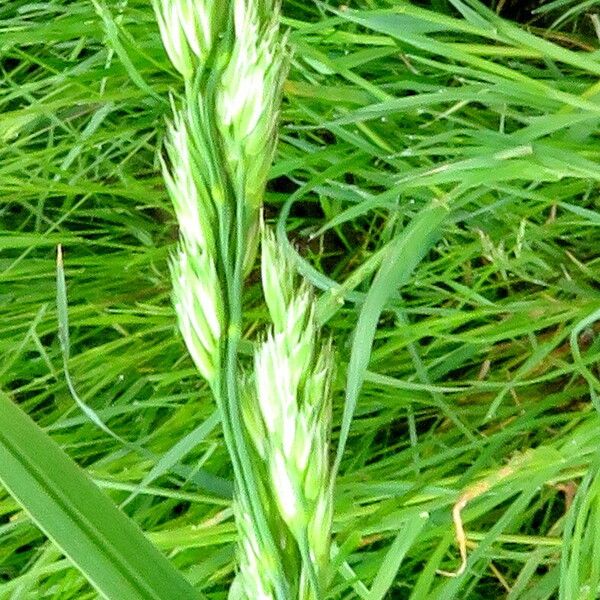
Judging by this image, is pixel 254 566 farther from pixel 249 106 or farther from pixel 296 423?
pixel 249 106

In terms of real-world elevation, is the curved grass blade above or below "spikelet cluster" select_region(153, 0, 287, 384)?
below

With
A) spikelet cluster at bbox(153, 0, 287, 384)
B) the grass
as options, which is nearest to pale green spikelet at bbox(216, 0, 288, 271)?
spikelet cluster at bbox(153, 0, 287, 384)

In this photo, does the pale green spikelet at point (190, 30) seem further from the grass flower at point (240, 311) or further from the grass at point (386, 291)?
the grass at point (386, 291)

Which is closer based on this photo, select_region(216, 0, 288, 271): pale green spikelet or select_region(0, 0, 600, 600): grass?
select_region(216, 0, 288, 271): pale green spikelet

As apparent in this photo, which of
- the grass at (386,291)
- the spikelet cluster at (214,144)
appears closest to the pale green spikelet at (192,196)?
the spikelet cluster at (214,144)

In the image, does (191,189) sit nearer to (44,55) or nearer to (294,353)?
(294,353)

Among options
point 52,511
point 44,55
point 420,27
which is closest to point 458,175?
point 420,27

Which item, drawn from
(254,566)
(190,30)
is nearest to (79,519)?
A: (254,566)

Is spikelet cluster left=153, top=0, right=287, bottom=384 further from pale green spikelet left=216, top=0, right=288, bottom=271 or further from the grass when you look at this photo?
the grass
